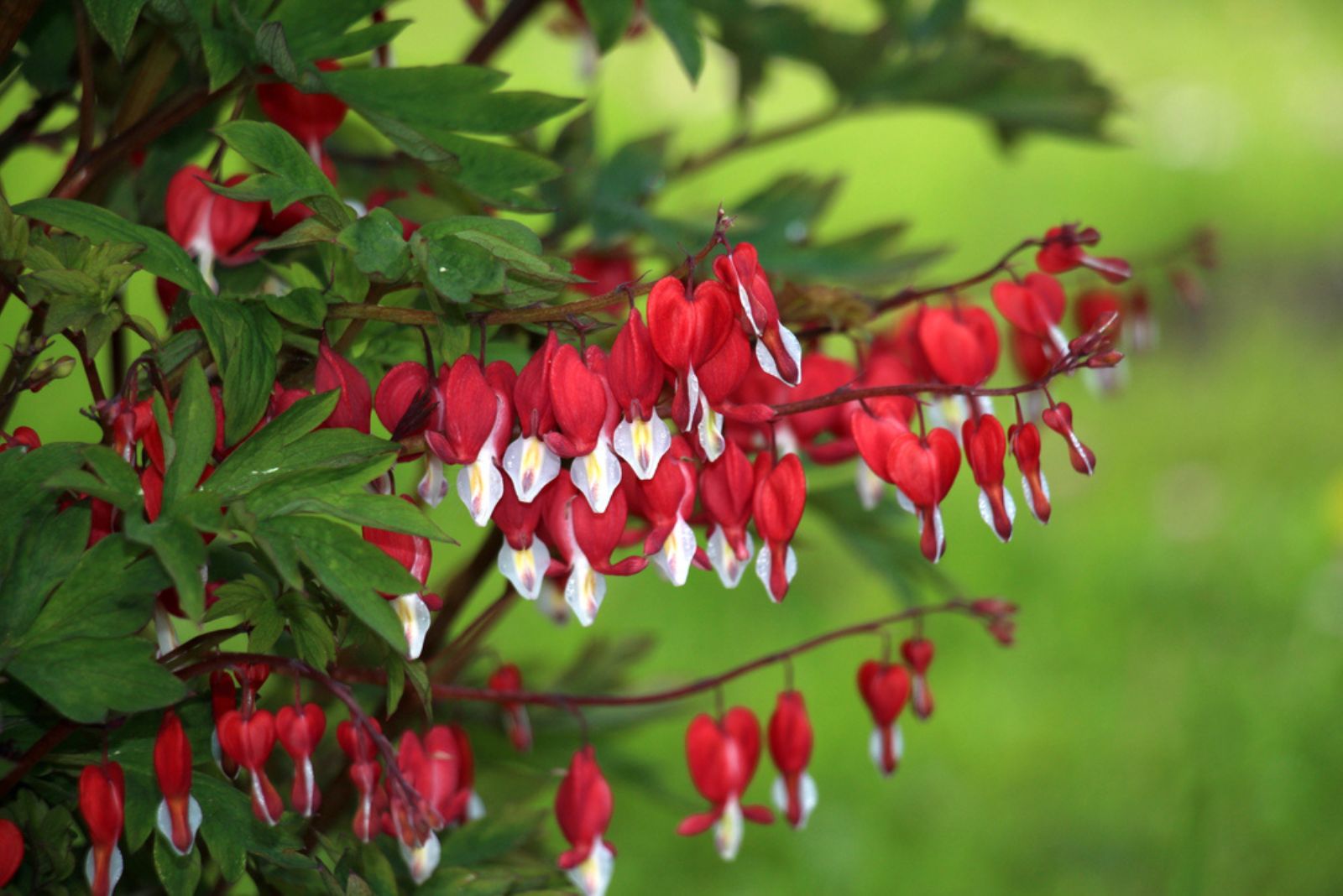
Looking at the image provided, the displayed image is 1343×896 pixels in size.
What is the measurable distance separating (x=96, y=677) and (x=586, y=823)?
32 centimetres

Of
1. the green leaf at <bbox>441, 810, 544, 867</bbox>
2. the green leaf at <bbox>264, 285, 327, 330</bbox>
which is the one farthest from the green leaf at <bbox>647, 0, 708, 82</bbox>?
the green leaf at <bbox>441, 810, 544, 867</bbox>

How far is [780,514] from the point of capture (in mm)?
681

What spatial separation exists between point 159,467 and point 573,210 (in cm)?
50

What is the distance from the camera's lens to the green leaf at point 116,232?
0.62 meters

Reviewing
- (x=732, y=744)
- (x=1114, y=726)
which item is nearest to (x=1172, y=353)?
(x=1114, y=726)

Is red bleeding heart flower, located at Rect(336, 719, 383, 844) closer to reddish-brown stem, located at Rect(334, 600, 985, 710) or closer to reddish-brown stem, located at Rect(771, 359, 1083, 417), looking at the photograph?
reddish-brown stem, located at Rect(334, 600, 985, 710)

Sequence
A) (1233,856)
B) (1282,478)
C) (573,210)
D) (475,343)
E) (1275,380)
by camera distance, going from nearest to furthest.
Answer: (475,343)
(573,210)
(1233,856)
(1282,478)
(1275,380)

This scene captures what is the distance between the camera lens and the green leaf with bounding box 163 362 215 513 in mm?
577

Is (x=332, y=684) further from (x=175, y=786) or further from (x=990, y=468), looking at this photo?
(x=990, y=468)

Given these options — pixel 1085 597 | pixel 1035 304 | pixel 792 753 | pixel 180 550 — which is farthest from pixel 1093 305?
pixel 1085 597

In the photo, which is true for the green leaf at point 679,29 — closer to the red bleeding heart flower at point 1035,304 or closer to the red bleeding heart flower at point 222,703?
the red bleeding heart flower at point 1035,304

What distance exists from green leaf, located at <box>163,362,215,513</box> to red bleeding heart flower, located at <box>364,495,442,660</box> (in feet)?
0.27

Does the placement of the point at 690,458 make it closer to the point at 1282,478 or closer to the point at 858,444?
the point at 858,444

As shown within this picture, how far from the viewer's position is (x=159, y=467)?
0.63 m
